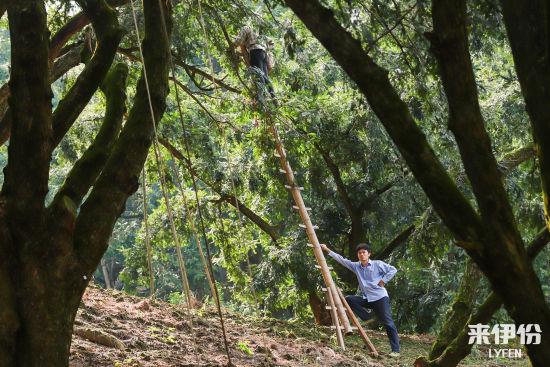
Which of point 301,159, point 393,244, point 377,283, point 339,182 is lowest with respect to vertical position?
point 377,283

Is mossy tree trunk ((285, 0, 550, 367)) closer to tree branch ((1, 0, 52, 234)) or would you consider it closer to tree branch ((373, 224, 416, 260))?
tree branch ((1, 0, 52, 234))

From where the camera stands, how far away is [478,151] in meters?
2.42

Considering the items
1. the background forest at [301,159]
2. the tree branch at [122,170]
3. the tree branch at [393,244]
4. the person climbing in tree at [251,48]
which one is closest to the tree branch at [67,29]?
the background forest at [301,159]

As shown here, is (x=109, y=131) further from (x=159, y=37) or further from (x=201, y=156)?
(x=201, y=156)

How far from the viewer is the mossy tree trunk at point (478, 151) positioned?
7.77 ft

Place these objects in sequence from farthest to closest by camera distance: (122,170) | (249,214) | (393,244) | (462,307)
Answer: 1. (393,244)
2. (249,214)
3. (462,307)
4. (122,170)

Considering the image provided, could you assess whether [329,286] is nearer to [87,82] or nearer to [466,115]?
[87,82]

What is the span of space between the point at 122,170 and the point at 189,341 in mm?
2679

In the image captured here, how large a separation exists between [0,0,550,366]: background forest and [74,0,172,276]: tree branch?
2255mm

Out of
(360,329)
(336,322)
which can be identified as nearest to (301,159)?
(360,329)

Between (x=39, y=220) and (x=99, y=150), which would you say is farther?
(x=99, y=150)

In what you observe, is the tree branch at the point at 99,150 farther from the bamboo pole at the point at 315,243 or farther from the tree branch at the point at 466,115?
the bamboo pole at the point at 315,243

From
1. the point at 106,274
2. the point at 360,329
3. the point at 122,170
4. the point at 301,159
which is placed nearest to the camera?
the point at 122,170

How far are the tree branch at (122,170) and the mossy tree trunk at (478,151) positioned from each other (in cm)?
117
